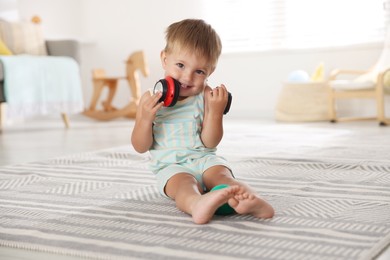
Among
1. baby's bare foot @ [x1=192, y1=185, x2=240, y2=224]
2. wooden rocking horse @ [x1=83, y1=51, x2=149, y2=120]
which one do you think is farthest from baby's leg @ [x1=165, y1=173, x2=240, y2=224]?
wooden rocking horse @ [x1=83, y1=51, x2=149, y2=120]

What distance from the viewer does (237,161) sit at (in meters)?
1.93

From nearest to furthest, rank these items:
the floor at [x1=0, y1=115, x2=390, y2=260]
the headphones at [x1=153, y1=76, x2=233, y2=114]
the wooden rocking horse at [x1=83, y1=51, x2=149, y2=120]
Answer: the headphones at [x1=153, y1=76, x2=233, y2=114] → the floor at [x1=0, y1=115, x2=390, y2=260] → the wooden rocking horse at [x1=83, y1=51, x2=149, y2=120]

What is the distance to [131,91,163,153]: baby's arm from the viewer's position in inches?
47.7

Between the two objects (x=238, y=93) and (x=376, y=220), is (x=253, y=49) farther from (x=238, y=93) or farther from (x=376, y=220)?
(x=376, y=220)

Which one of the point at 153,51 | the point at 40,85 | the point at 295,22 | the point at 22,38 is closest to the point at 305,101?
the point at 295,22

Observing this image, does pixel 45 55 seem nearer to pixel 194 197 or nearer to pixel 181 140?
pixel 181 140

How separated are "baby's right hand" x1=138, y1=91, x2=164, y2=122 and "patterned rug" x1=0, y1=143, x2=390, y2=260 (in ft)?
0.64

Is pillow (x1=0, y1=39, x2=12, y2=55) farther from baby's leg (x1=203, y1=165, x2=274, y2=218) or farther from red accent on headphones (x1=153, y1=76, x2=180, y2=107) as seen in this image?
baby's leg (x1=203, y1=165, x2=274, y2=218)

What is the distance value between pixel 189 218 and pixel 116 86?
3854mm

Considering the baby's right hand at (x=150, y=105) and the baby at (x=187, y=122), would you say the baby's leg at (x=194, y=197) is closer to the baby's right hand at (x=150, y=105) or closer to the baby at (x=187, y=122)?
the baby at (x=187, y=122)

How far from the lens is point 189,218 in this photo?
109 centimetres

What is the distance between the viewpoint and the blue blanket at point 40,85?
349 cm

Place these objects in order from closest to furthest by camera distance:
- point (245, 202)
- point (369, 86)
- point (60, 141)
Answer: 1. point (245, 202)
2. point (60, 141)
3. point (369, 86)

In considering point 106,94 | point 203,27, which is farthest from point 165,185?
point 106,94
